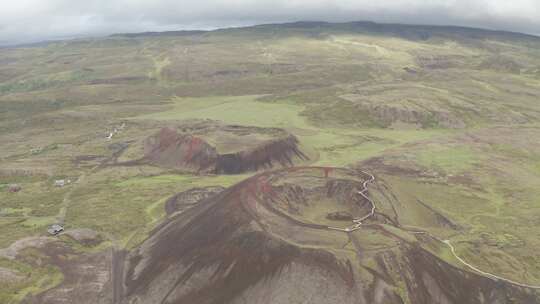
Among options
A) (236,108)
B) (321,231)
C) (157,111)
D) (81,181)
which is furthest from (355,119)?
(321,231)

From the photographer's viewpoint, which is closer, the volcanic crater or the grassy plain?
the grassy plain

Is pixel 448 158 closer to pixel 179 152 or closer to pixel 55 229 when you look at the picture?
pixel 179 152

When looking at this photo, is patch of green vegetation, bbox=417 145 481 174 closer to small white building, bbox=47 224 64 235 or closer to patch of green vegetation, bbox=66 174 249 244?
patch of green vegetation, bbox=66 174 249 244

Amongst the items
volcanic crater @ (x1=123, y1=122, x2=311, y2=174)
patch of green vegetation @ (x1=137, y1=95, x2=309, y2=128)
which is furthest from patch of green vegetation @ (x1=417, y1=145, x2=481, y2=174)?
patch of green vegetation @ (x1=137, y1=95, x2=309, y2=128)

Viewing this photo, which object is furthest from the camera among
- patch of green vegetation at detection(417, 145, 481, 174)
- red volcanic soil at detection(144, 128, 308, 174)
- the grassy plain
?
red volcanic soil at detection(144, 128, 308, 174)

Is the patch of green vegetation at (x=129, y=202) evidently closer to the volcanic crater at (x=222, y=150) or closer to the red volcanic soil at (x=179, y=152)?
the volcanic crater at (x=222, y=150)

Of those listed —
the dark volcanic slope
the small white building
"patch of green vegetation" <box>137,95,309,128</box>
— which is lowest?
"patch of green vegetation" <box>137,95,309,128</box>

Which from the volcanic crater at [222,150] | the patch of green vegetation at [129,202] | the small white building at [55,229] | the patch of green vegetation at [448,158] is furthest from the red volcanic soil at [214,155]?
the small white building at [55,229]
